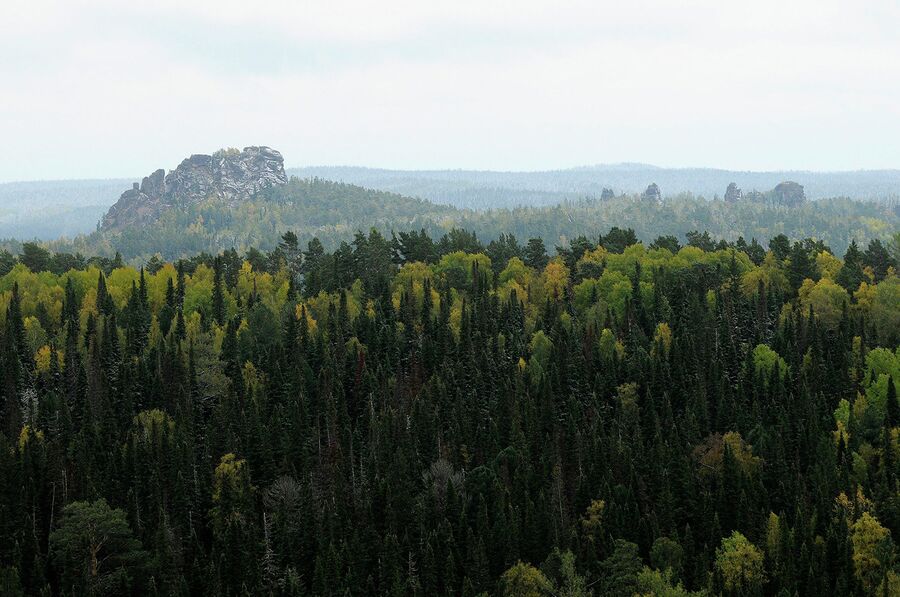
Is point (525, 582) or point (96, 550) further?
point (96, 550)

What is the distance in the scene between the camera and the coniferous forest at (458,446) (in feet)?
376

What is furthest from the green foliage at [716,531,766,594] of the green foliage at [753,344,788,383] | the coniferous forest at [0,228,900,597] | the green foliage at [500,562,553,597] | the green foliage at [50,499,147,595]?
the green foliage at [50,499,147,595]

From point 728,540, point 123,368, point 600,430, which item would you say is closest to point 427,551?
point 728,540

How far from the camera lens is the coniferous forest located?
115 m

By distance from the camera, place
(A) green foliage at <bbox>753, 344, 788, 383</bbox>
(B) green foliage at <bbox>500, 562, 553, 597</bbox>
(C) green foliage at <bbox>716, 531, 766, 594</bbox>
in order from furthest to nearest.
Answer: (A) green foliage at <bbox>753, 344, 788, 383</bbox> → (C) green foliage at <bbox>716, 531, 766, 594</bbox> → (B) green foliage at <bbox>500, 562, 553, 597</bbox>

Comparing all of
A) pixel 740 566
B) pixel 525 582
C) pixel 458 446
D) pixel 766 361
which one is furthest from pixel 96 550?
pixel 766 361

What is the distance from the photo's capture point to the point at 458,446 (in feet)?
483

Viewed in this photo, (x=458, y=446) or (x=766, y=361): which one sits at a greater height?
(x=766, y=361)

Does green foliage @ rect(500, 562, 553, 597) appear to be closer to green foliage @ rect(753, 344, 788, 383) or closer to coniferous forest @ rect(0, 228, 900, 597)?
coniferous forest @ rect(0, 228, 900, 597)

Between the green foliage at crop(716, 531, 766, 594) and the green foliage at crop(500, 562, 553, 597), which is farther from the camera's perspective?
the green foliage at crop(716, 531, 766, 594)

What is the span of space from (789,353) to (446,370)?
50929 millimetres

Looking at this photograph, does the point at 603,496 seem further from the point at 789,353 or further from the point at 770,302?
the point at 770,302

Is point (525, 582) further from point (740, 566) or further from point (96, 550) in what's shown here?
point (96, 550)

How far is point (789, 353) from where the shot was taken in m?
167
